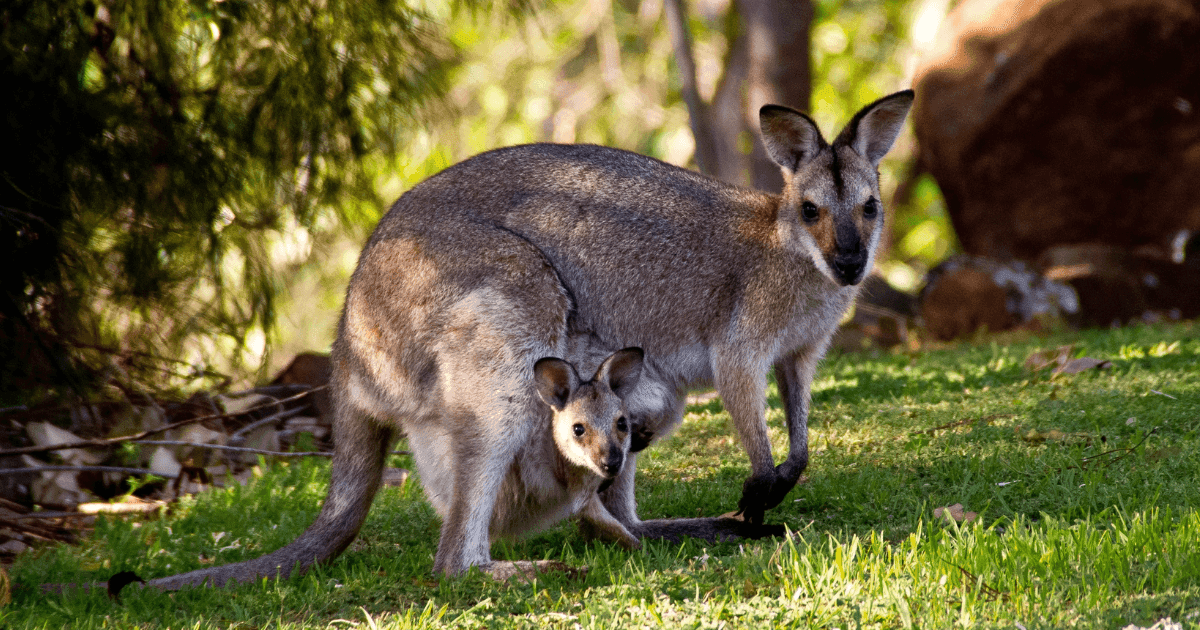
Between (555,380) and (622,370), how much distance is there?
321mm

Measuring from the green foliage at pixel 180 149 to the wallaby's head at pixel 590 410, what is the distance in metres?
2.96

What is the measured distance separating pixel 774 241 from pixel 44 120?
397 centimetres

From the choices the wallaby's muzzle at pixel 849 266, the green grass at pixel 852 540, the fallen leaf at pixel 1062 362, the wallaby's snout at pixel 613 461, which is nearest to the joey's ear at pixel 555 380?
the wallaby's snout at pixel 613 461

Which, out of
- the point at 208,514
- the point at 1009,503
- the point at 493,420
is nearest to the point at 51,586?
the point at 208,514

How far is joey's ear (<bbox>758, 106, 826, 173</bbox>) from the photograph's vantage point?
474 centimetres

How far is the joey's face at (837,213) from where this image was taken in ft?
14.9

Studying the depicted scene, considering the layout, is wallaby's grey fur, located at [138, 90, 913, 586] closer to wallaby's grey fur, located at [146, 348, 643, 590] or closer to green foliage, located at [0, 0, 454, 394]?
wallaby's grey fur, located at [146, 348, 643, 590]

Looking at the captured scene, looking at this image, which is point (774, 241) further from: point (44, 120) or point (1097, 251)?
point (1097, 251)

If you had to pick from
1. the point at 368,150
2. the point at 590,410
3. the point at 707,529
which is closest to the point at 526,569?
the point at 590,410

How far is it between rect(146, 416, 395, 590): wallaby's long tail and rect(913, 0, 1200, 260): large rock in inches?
326

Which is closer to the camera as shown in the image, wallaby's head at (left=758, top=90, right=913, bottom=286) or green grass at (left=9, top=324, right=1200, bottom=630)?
green grass at (left=9, top=324, right=1200, bottom=630)

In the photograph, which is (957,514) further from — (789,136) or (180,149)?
(180,149)

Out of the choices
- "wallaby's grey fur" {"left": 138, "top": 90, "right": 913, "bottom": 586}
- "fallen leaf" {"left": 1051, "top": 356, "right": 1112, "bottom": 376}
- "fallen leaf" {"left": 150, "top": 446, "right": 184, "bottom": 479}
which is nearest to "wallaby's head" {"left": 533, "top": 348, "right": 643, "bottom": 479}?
"wallaby's grey fur" {"left": 138, "top": 90, "right": 913, "bottom": 586}

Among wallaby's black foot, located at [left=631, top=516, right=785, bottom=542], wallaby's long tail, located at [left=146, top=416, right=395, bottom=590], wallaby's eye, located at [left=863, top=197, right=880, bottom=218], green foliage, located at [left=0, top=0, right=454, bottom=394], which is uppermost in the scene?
green foliage, located at [left=0, top=0, right=454, bottom=394]
